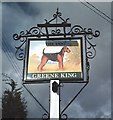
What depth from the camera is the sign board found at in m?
7.20

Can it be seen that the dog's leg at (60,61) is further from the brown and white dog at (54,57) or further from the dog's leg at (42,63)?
the dog's leg at (42,63)

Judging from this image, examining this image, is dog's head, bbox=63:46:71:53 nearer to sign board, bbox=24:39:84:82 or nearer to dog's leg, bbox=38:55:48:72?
sign board, bbox=24:39:84:82

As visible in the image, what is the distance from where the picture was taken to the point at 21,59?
752 centimetres

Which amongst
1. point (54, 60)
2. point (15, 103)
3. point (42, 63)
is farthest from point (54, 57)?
point (15, 103)

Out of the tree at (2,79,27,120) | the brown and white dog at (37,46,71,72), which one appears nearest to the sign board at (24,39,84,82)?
the brown and white dog at (37,46,71,72)

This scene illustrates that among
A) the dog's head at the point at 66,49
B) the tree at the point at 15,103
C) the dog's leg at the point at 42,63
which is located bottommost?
the tree at the point at 15,103

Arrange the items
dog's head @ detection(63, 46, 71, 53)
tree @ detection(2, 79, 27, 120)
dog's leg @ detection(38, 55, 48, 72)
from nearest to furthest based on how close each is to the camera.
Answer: dog's leg @ detection(38, 55, 48, 72)
dog's head @ detection(63, 46, 71, 53)
tree @ detection(2, 79, 27, 120)

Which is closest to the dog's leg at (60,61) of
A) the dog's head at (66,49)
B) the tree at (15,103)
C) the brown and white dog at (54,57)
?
the brown and white dog at (54,57)

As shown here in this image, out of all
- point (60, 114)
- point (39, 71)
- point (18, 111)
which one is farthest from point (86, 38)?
point (18, 111)

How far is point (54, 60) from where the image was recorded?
739cm

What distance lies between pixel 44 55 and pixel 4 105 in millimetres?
12881

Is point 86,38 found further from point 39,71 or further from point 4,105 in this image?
point 4,105

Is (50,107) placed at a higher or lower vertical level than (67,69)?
lower

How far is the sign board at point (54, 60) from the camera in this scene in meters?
7.20
